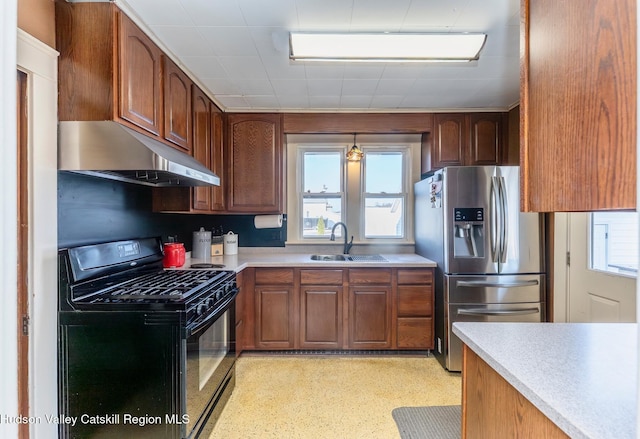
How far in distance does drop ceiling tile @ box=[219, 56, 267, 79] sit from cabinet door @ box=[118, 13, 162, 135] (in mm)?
449

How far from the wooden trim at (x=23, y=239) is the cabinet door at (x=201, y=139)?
1.15 metres

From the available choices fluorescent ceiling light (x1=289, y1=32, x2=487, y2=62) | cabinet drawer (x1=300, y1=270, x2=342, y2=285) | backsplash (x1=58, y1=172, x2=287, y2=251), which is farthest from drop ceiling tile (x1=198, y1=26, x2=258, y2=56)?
cabinet drawer (x1=300, y1=270, x2=342, y2=285)

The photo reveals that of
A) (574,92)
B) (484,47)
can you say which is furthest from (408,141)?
(574,92)

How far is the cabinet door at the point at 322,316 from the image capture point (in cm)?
290

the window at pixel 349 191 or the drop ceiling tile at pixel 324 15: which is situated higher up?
the drop ceiling tile at pixel 324 15

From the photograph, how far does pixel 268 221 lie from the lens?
134 inches

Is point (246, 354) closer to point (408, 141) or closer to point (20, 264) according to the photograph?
point (20, 264)

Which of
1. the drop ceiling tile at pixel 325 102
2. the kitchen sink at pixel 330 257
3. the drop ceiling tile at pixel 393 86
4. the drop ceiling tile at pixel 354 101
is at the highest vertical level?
the drop ceiling tile at pixel 325 102

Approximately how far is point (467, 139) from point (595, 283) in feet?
5.26

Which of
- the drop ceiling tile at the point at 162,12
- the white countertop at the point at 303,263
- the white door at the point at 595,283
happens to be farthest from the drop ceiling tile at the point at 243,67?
the white door at the point at 595,283

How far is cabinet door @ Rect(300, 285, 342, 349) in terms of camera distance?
2896 millimetres

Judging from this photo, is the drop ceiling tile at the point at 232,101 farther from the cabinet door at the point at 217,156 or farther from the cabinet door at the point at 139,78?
the cabinet door at the point at 139,78

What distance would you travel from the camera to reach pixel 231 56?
7.12 feet

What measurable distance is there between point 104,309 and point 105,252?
0.46 m
